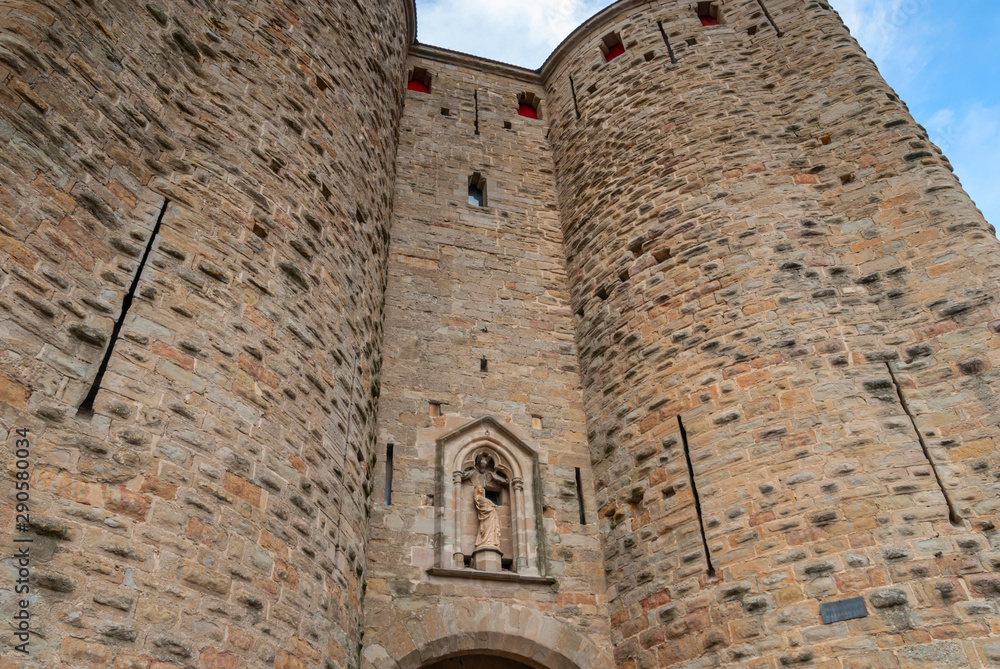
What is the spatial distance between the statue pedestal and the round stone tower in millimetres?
951

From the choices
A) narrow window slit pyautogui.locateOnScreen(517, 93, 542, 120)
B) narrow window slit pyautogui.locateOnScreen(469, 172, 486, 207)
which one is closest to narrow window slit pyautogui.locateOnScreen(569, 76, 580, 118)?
narrow window slit pyautogui.locateOnScreen(517, 93, 542, 120)

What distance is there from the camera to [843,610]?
4.68 metres

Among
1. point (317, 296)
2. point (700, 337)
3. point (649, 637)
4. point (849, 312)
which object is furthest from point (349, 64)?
point (649, 637)

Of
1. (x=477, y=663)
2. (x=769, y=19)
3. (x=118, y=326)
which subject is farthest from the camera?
(x=769, y=19)

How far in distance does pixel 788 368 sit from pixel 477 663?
3349mm

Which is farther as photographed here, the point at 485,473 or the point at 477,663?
the point at 485,473

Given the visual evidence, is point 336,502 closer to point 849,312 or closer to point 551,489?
point 551,489

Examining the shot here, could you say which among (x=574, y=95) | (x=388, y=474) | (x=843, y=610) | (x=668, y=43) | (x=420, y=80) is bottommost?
(x=843, y=610)

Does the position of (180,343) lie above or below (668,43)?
below

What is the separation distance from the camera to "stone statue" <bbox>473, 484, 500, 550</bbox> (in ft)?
20.0

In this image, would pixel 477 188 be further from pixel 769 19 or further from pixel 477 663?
pixel 477 663

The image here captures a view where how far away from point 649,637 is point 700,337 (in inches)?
96.0

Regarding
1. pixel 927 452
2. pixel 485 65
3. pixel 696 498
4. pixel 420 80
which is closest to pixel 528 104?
pixel 485 65

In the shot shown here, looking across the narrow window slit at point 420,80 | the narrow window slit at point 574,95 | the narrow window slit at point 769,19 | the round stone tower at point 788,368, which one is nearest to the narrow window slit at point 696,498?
the round stone tower at point 788,368
